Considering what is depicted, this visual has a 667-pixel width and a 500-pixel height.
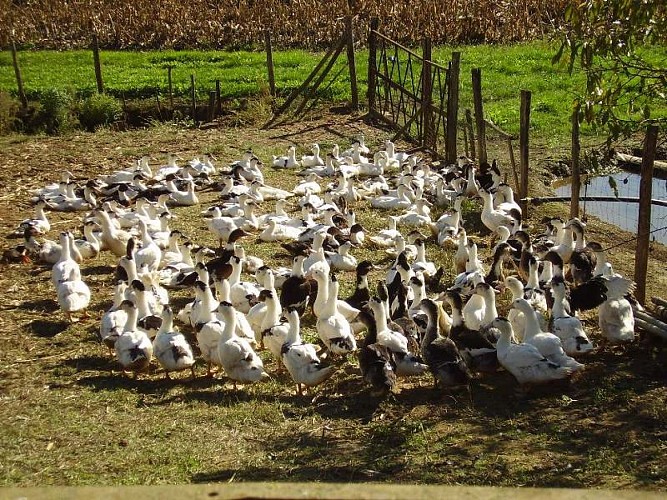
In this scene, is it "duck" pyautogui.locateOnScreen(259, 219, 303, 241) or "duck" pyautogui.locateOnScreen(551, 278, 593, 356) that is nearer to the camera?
"duck" pyautogui.locateOnScreen(551, 278, 593, 356)

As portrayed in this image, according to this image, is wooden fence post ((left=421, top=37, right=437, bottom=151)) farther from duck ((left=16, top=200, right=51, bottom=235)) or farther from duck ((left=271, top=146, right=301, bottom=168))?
duck ((left=16, top=200, right=51, bottom=235))

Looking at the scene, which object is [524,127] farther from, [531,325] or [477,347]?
[477,347]

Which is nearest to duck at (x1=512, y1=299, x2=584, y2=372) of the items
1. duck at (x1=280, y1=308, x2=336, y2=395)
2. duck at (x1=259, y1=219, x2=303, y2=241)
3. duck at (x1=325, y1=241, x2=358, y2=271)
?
duck at (x1=280, y1=308, x2=336, y2=395)

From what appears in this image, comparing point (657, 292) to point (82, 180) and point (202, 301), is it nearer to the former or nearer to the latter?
point (202, 301)

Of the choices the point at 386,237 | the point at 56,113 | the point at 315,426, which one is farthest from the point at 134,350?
the point at 56,113

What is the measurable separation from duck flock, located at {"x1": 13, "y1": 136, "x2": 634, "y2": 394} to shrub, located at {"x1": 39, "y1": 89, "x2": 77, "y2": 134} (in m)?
5.97

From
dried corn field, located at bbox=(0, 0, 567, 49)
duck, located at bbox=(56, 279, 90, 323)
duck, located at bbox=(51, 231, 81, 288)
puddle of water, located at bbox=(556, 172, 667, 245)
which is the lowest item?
puddle of water, located at bbox=(556, 172, 667, 245)

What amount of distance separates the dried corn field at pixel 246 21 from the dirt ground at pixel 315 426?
2164 centimetres

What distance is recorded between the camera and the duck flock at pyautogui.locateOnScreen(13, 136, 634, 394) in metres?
7.70

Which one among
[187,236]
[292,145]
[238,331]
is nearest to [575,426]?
Answer: [238,331]

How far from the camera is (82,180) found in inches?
611

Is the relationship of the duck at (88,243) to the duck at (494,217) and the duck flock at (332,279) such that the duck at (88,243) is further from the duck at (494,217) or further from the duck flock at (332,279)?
the duck at (494,217)

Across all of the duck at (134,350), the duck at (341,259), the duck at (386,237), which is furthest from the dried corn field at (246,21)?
the duck at (134,350)

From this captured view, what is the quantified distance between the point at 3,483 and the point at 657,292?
27.5 feet
